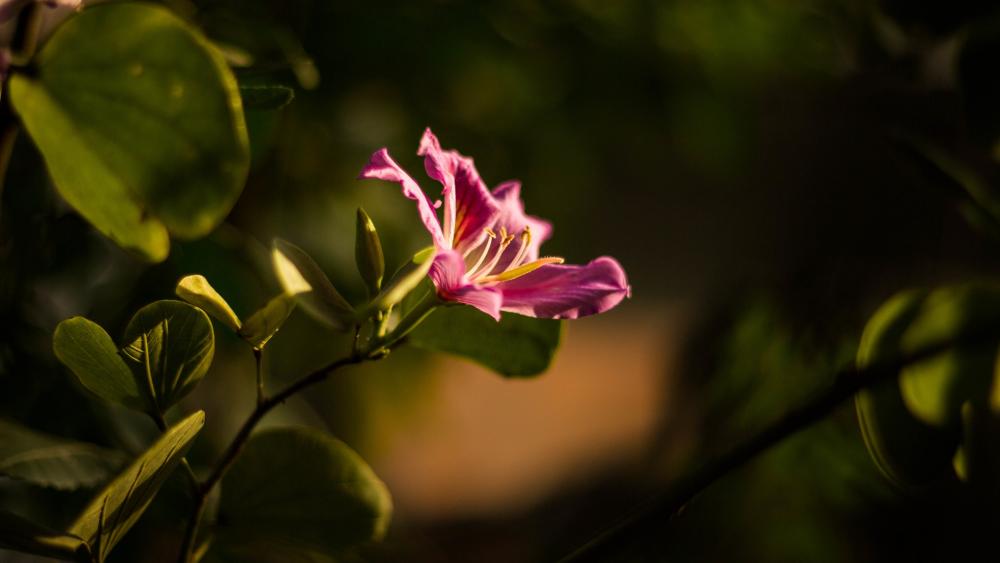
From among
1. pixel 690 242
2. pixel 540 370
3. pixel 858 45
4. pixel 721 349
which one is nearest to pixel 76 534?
pixel 540 370

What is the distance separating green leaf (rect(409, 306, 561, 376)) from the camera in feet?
1.01

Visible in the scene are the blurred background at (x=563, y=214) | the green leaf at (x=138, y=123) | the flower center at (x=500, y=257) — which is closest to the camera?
the green leaf at (x=138, y=123)

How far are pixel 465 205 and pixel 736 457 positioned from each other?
0.15 m

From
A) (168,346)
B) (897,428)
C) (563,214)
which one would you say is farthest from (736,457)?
(563,214)

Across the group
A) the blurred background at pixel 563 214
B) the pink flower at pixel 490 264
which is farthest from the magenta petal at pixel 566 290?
the blurred background at pixel 563 214

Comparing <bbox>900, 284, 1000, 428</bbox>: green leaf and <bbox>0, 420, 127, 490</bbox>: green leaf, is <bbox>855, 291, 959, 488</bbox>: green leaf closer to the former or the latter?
<bbox>900, 284, 1000, 428</bbox>: green leaf

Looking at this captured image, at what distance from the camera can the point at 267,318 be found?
230mm

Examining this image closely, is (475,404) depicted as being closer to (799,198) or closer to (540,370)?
(799,198)

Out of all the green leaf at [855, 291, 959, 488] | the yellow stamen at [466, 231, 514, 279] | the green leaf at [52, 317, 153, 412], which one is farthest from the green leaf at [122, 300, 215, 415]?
the green leaf at [855, 291, 959, 488]

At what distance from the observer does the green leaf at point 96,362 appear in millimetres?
243

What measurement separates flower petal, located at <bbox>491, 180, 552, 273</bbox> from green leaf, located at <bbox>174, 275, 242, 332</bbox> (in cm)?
13

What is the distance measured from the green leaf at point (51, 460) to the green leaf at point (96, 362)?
50 millimetres

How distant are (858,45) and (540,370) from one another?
0.40m

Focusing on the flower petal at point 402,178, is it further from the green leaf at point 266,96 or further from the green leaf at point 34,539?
the green leaf at point 34,539
